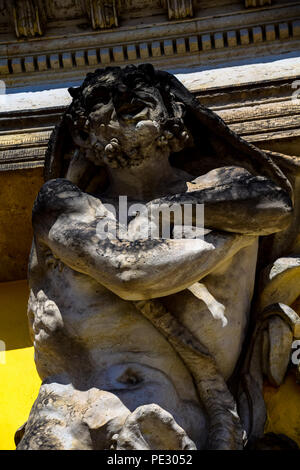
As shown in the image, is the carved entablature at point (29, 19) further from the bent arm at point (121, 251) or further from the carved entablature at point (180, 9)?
the bent arm at point (121, 251)

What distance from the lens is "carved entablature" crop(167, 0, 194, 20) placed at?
6074mm

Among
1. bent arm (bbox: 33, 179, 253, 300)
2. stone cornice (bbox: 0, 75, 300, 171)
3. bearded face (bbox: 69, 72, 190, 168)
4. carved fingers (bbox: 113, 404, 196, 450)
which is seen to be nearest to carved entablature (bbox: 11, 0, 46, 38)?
stone cornice (bbox: 0, 75, 300, 171)

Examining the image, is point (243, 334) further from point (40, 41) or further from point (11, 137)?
point (40, 41)

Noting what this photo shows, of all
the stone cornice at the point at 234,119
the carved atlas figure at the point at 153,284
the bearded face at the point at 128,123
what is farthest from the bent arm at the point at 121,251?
the stone cornice at the point at 234,119

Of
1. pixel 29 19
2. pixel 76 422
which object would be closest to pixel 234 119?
pixel 29 19

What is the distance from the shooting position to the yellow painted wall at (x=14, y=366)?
4.66 m

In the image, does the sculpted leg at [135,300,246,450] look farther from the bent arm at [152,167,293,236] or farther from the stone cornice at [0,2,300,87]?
the stone cornice at [0,2,300,87]

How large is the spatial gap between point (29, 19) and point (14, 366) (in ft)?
7.95

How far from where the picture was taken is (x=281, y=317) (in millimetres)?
4223

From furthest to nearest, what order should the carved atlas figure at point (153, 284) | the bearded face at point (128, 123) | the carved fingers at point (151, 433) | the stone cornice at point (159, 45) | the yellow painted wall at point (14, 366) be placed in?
the stone cornice at point (159, 45) → the yellow painted wall at point (14, 366) → the bearded face at point (128, 123) → the carved atlas figure at point (153, 284) → the carved fingers at point (151, 433)

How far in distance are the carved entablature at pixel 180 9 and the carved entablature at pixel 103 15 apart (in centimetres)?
37

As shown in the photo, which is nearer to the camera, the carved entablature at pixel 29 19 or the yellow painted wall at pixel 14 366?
the yellow painted wall at pixel 14 366

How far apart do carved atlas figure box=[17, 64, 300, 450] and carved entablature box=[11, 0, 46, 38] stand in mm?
1693

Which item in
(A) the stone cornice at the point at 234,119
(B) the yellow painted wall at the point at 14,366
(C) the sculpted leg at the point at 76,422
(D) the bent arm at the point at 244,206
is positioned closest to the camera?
(C) the sculpted leg at the point at 76,422
